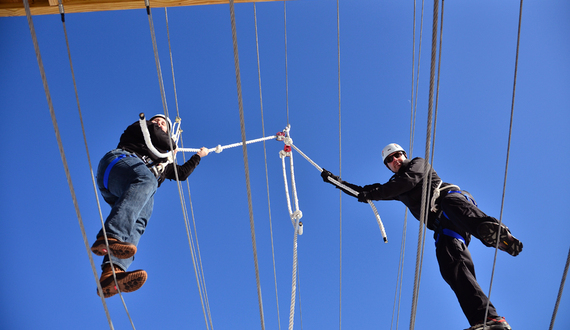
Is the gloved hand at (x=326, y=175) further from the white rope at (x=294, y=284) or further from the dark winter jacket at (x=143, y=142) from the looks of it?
the dark winter jacket at (x=143, y=142)

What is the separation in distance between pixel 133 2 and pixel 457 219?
3013mm

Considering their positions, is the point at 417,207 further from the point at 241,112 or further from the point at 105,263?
the point at 105,263

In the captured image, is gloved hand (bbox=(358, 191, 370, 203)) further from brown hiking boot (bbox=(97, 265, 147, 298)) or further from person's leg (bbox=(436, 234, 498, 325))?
brown hiking boot (bbox=(97, 265, 147, 298))

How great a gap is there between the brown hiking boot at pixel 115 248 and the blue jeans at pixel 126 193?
5 cm

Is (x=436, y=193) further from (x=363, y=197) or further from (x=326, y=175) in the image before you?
(x=326, y=175)

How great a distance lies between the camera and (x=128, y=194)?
2080 millimetres

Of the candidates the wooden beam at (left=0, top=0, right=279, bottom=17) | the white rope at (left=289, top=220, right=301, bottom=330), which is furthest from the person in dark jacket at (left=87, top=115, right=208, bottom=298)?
the white rope at (left=289, top=220, right=301, bottom=330)

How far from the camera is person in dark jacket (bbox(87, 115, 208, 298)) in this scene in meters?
1.85

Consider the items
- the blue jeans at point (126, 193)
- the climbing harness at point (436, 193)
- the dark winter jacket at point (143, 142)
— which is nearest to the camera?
the blue jeans at point (126, 193)

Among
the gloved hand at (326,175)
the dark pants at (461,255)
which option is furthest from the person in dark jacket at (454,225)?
the gloved hand at (326,175)

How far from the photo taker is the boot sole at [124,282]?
72.4 inches

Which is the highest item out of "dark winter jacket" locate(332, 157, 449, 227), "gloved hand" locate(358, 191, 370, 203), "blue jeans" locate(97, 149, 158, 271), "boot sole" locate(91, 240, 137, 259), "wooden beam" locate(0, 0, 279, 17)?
"wooden beam" locate(0, 0, 279, 17)

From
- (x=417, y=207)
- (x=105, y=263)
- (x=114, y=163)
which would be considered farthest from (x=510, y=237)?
(x=114, y=163)

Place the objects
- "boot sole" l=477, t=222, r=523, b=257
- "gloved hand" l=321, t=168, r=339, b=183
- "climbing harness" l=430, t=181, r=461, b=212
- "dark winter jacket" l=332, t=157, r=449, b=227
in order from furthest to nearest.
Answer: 1. "gloved hand" l=321, t=168, r=339, b=183
2. "dark winter jacket" l=332, t=157, r=449, b=227
3. "climbing harness" l=430, t=181, r=461, b=212
4. "boot sole" l=477, t=222, r=523, b=257
